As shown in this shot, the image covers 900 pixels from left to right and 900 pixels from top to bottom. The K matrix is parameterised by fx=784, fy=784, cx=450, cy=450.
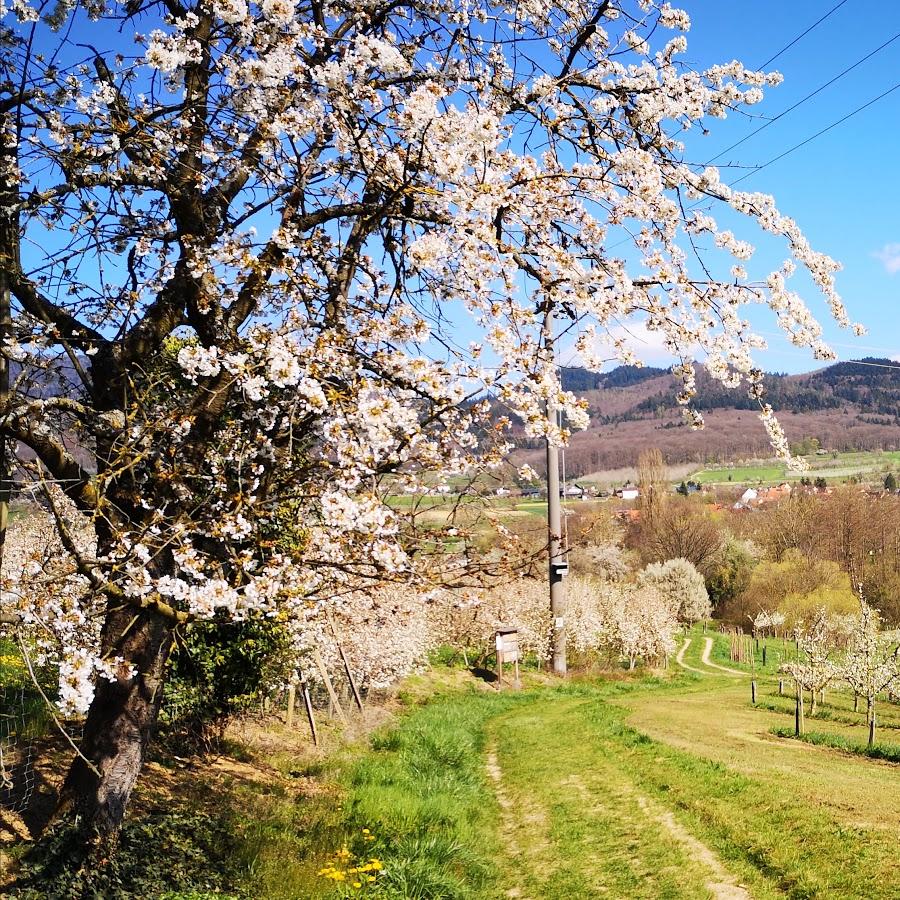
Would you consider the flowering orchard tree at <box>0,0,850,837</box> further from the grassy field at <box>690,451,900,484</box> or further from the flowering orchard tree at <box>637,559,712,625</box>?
the grassy field at <box>690,451,900,484</box>

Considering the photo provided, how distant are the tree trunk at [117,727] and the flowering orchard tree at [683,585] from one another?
152 feet

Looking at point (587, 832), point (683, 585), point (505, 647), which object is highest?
point (587, 832)

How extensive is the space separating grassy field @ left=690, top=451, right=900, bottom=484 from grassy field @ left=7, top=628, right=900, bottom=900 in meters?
128

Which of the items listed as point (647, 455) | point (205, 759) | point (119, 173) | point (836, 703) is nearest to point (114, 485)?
point (119, 173)

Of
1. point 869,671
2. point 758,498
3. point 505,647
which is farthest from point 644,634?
point 758,498

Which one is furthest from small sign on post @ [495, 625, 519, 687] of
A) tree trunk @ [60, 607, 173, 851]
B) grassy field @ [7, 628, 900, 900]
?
tree trunk @ [60, 607, 173, 851]

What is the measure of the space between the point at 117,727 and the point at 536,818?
18.0 ft

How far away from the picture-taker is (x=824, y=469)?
14112cm

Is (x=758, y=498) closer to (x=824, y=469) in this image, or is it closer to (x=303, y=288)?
(x=824, y=469)

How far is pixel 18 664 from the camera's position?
38.0 feet

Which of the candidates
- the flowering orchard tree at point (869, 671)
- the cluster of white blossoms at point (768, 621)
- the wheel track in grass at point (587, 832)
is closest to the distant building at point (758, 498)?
the cluster of white blossoms at point (768, 621)

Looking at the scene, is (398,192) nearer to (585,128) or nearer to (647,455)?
(585,128)

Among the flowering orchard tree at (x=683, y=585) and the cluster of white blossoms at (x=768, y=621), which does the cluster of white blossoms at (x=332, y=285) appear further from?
the flowering orchard tree at (x=683, y=585)

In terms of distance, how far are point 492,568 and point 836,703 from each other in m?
21.5
